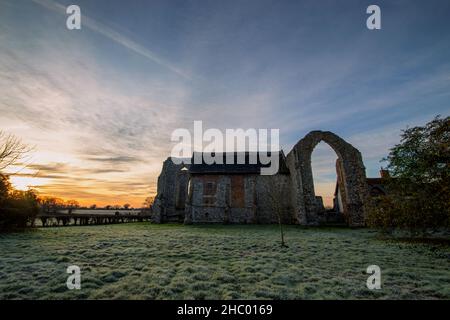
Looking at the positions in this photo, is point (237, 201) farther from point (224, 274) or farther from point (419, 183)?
point (224, 274)

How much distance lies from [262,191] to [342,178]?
815 centimetres

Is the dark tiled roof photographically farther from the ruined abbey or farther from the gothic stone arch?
the gothic stone arch

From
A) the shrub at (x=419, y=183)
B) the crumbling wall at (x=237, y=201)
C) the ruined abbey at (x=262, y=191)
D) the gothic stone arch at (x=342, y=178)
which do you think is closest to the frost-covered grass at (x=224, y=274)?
the shrub at (x=419, y=183)

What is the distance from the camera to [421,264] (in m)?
5.75

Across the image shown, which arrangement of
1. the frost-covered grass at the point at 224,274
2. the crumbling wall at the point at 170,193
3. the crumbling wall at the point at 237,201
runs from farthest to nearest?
1. the crumbling wall at the point at 170,193
2. the crumbling wall at the point at 237,201
3. the frost-covered grass at the point at 224,274

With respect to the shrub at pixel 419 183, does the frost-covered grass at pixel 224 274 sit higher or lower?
lower

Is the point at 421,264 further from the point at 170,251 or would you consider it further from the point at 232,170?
the point at 232,170

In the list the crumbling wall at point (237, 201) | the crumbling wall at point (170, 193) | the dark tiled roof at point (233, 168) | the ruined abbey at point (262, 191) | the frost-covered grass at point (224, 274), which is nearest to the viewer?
the frost-covered grass at point (224, 274)

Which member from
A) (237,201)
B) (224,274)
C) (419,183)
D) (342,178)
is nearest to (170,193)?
(237,201)

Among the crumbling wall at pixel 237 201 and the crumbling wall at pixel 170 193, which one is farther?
the crumbling wall at pixel 170 193

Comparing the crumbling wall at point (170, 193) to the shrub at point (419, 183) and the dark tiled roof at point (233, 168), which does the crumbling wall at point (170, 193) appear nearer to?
the dark tiled roof at point (233, 168)

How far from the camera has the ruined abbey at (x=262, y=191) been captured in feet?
60.4
